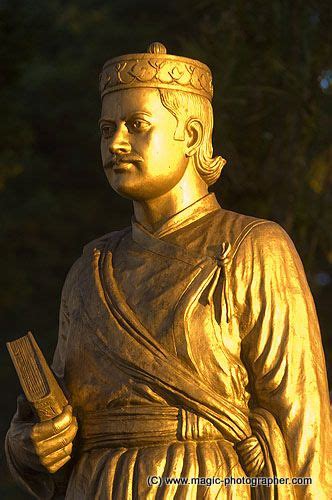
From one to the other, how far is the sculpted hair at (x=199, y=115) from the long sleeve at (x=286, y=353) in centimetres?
44

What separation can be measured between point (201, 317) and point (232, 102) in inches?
314

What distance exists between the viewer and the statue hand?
715cm

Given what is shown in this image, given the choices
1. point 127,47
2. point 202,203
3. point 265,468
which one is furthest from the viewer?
point 127,47

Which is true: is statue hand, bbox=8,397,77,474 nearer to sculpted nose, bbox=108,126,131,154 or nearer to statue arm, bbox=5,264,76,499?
statue arm, bbox=5,264,76,499

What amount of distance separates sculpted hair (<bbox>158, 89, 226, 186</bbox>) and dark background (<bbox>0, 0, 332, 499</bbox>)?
6964mm

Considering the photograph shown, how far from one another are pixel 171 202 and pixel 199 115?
38cm

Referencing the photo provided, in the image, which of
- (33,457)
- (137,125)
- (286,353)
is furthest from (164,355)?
(137,125)

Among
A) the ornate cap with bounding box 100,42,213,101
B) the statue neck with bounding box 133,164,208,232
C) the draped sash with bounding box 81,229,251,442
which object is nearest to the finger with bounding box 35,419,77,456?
the draped sash with bounding box 81,229,251,442

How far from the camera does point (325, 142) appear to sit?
589 inches

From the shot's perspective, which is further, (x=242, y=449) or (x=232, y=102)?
(x=232, y=102)

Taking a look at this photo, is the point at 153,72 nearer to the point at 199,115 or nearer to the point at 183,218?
the point at 199,115

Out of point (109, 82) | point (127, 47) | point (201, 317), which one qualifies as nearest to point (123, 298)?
point (201, 317)

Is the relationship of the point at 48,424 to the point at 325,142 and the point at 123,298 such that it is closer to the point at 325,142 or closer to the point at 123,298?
the point at 123,298

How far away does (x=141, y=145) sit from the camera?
23.9ft
